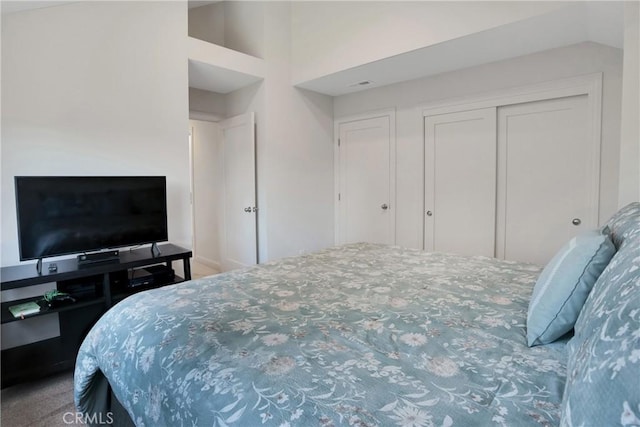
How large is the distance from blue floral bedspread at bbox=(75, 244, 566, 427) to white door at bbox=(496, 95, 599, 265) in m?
1.75

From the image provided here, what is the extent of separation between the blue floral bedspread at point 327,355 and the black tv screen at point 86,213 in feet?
4.27

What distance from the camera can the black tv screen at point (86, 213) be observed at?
7.59ft

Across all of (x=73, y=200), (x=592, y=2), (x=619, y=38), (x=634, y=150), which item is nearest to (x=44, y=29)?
(x=73, y=200)

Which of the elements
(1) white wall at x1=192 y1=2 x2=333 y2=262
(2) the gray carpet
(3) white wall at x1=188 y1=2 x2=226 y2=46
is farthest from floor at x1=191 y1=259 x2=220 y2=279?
(3) white wall at x1=188 y1=2 x2=226 y2=46

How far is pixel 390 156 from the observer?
167 inches

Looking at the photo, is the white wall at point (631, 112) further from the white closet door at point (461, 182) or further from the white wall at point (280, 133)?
the white wall at point (280, 133)

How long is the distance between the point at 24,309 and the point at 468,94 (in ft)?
13.3

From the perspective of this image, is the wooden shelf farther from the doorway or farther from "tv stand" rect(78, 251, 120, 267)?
the doorway

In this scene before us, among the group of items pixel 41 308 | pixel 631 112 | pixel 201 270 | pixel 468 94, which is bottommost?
pixel 201 270

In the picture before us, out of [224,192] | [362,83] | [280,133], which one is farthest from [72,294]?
[362,83]

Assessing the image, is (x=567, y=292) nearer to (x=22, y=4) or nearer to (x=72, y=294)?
(x=72, y=294)

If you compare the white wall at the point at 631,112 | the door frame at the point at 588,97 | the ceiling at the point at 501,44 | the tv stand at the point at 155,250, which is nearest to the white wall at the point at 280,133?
the ceiling at the point at 501,44

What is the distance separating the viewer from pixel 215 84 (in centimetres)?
421

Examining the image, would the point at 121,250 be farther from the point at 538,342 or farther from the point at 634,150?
the point at 634,150
